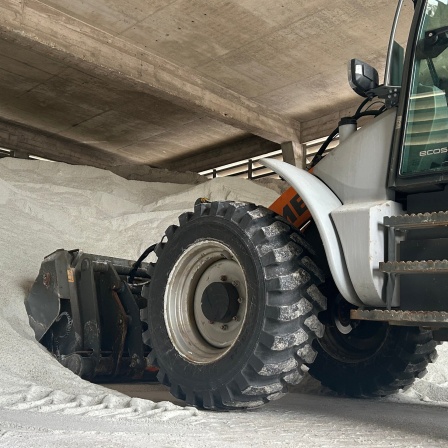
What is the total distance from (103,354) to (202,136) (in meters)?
11.1

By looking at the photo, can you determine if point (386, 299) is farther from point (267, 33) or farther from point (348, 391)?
point (267, 33)

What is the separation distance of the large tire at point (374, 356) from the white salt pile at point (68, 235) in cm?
45

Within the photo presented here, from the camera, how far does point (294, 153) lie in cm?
1417

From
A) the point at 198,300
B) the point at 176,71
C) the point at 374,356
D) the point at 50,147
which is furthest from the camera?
the point at 50,147

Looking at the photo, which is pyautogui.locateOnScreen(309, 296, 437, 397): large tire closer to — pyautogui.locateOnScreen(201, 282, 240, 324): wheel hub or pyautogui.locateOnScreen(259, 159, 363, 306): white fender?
pyautogui.locateOnScreen(201, 282, 240, 324): wheel hub

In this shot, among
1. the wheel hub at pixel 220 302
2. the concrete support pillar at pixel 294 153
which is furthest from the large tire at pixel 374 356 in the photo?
the concrete support pillar at pixel 294 153

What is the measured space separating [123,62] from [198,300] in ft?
23.2

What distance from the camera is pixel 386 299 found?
139 inches

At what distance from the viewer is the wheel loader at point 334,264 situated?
3.48m

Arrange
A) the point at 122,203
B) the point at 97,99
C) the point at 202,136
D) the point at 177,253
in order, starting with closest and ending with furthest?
the point at 177,253
the point at 122,203
the point at 97,99
the point at 202,136

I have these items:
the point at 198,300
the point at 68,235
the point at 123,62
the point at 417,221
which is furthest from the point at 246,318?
the point at 123,62

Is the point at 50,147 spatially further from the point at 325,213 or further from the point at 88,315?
the point at 325,213

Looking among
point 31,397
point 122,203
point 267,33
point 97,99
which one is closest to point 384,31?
point 267,33

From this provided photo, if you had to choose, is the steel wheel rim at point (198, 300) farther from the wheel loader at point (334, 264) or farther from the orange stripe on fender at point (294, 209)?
the orange stripe on fender at point (294, 209)
